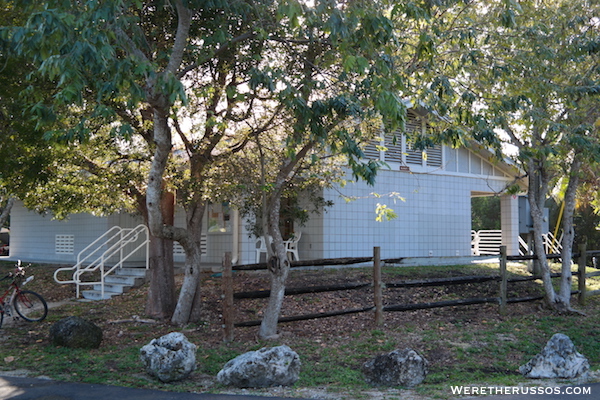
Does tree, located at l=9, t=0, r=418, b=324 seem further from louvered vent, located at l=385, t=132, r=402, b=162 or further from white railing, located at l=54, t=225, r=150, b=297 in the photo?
louvered vent, located at l=385, t=132, r=402, b=162

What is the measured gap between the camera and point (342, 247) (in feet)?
52.6

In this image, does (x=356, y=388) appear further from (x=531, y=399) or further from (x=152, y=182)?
(x=152, y=182)

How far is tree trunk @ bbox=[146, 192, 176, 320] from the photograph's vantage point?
11.7m

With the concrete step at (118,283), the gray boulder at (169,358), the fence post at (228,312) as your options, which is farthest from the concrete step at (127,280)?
the gray boulder at (169,358)

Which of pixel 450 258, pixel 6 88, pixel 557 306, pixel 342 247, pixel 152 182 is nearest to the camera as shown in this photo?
pixel 152 182

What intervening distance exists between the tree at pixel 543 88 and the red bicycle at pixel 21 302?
911 centimetres

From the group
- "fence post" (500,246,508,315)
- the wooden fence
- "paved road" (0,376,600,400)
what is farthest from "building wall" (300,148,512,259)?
"paved road" (0,376,600,400)

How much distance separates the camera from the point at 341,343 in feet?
31.6

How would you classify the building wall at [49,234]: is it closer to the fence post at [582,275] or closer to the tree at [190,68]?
the tree at [190,68]

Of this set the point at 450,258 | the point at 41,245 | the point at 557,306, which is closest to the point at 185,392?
the point at 557,306

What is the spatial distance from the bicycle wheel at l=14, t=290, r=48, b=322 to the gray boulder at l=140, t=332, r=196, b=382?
4856 mm

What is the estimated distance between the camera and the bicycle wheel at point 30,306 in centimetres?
1145

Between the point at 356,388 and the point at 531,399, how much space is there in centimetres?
208

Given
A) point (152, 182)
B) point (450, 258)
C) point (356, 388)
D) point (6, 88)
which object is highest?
point (6, 88)
